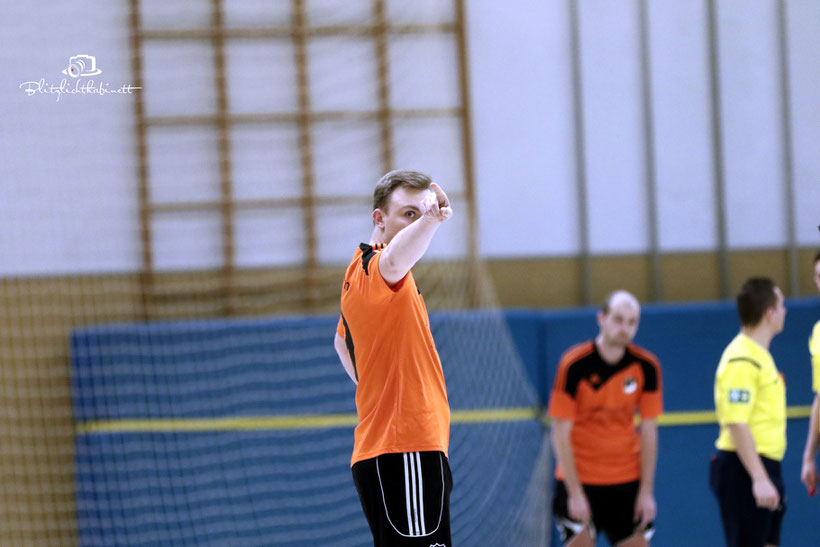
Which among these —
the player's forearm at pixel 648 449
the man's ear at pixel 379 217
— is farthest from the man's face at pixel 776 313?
the man's ear at pixel 379 217

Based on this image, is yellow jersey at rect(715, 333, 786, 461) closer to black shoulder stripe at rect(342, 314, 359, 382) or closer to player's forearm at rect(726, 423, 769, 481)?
player's forearm at rect(726, 423, 769, 481)

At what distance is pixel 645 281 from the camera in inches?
261

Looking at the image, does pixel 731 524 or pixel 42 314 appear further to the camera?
pixel 42 314

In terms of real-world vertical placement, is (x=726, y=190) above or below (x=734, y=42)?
below

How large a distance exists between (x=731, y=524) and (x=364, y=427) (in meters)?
2.04

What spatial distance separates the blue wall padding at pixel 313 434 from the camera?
506 centimetres

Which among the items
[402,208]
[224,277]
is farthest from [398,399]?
[224,277]

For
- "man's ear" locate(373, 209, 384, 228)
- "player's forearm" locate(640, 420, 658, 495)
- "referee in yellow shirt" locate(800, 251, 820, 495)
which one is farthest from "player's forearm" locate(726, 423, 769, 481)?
"man's ear" locate(373, 209, 384, 228)

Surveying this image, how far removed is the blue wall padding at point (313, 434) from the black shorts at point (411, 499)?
108 inches

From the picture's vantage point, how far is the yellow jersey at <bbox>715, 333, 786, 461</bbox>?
3613mm

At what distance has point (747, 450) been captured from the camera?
11.6 ft

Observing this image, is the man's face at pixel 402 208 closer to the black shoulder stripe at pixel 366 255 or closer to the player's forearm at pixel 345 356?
the black shoulder stripe at pixel 366 255

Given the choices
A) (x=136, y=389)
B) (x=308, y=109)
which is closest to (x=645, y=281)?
(x=308, y=109)

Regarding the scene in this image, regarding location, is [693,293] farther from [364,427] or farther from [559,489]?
[364,427]
